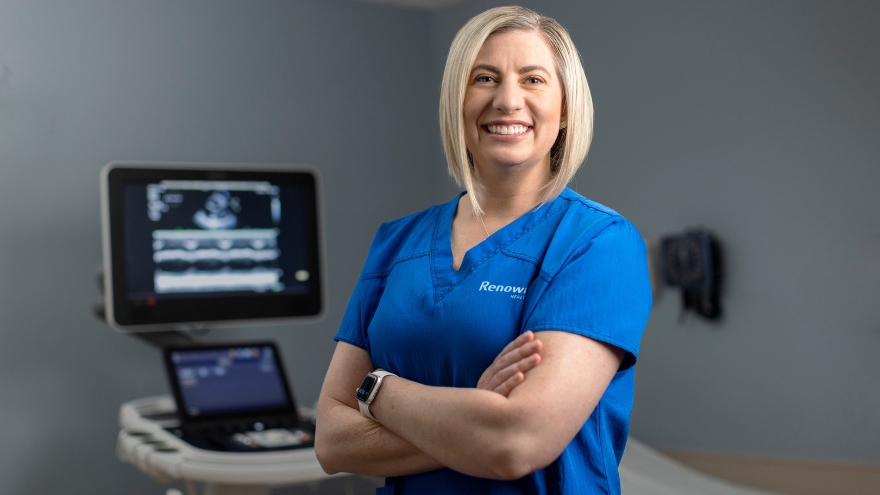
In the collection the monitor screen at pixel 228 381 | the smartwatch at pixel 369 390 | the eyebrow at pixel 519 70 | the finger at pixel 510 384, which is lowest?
the monitor screen at pixel 228 381

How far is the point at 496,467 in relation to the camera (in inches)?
36.9

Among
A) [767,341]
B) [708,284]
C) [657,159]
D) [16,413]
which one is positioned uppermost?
[657,159]

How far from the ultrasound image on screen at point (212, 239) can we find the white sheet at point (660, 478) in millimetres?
1196

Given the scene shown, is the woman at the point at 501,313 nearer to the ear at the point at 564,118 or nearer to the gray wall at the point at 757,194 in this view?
the ear at the point at 564,118

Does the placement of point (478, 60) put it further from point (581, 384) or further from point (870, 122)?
point (870, 122)

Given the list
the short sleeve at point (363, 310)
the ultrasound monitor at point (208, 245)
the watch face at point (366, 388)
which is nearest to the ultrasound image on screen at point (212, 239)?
the ultrasound monitor at point (208, 245)

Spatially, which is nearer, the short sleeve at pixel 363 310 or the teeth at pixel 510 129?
the teeth at pixel 510 129

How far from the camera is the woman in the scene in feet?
3.12

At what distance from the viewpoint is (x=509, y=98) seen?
108cm

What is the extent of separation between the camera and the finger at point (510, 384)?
94 centimetres

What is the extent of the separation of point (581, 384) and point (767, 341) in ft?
6.16

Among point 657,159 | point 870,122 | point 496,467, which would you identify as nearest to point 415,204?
point 657,159

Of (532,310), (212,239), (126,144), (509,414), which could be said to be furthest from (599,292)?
(126,144)

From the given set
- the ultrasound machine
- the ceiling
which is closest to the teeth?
the ultrasound machine
